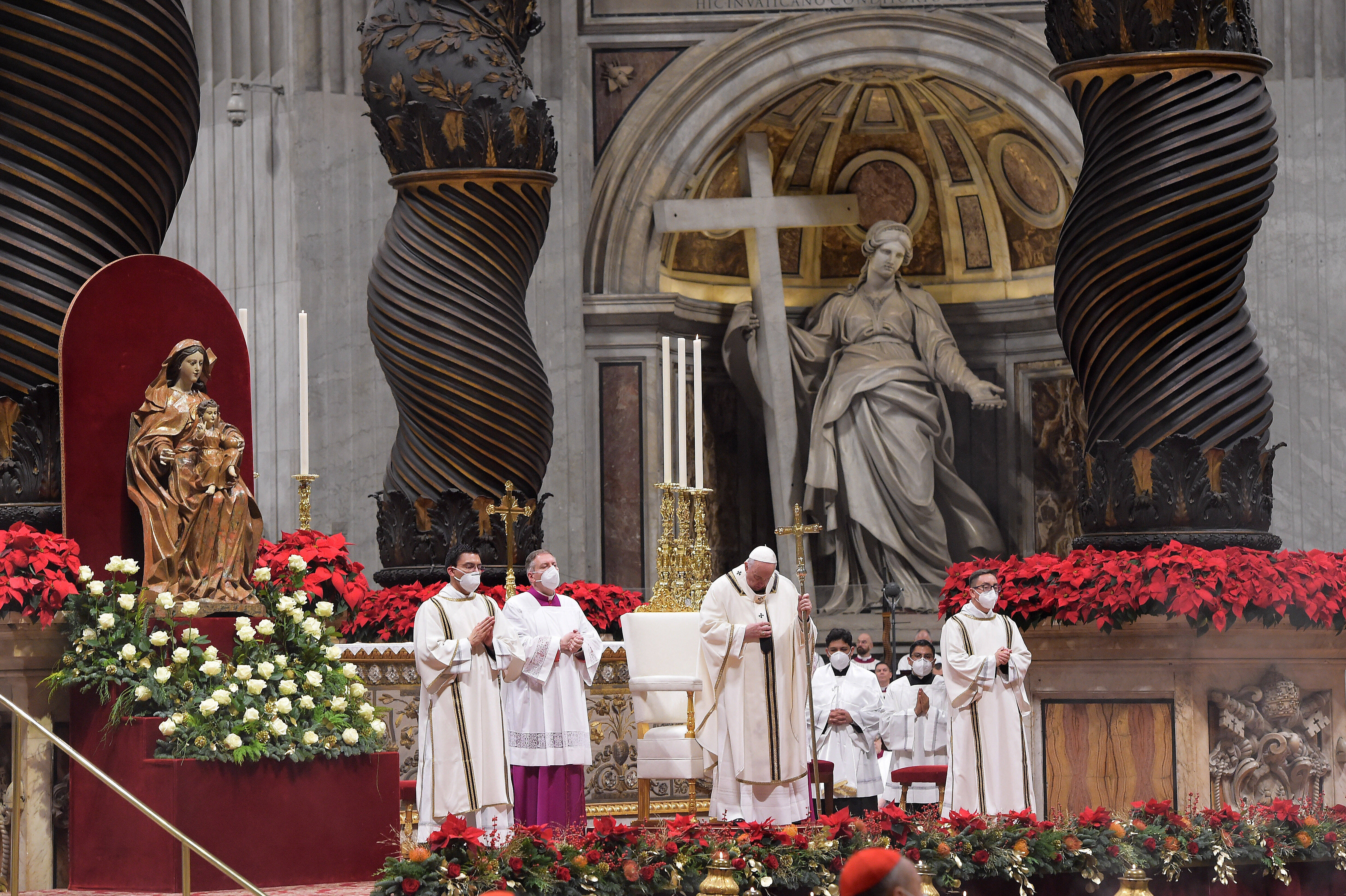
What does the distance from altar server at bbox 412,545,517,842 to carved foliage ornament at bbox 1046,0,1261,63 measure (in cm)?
358

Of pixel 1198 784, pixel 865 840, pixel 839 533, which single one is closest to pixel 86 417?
pixel 865 840

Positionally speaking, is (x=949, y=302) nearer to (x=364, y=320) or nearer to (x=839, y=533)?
(x=839, y=533)

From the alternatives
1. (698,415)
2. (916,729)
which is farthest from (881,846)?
(916,729)

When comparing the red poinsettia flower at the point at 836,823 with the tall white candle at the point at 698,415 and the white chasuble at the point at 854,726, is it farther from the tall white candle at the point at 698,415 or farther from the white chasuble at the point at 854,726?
the white chasuble at the point at 854,726

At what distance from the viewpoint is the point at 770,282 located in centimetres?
1423

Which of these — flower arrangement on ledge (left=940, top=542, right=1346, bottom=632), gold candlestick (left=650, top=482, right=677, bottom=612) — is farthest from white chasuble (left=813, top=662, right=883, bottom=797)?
flower arrangement on ledge (left=940, top=542, right=1346, bottom=632)

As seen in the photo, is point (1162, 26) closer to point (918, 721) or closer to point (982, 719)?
point (982, 719)

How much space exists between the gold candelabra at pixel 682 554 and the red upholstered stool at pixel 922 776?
137 cm

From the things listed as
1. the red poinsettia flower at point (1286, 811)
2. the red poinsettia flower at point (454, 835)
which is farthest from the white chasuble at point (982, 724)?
the red poinsettia flower at point (454, 835)

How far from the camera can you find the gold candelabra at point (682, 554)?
10383 millimetres

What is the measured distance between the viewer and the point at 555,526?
45.5 ft

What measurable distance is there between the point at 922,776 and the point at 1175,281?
3.19 m

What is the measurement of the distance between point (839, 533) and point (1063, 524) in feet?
5.62

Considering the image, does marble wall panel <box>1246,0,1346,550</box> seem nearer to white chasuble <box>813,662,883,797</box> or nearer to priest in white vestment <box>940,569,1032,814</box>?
white chasuble <box>813,662,883,797</box>
